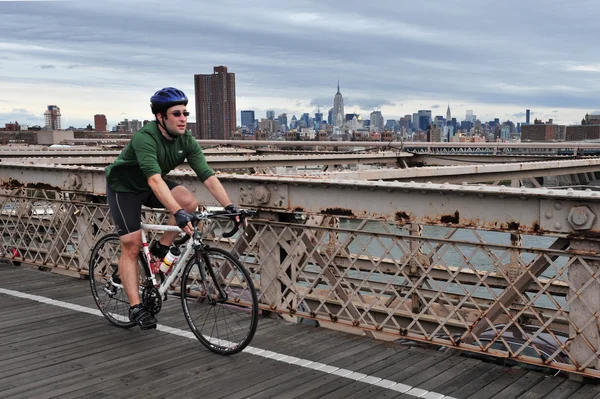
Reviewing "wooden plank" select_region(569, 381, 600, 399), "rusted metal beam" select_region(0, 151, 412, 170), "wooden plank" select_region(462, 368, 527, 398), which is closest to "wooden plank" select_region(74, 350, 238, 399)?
"wooden plank" select_region(462, 368, 527, 398)

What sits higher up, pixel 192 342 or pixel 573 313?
pixel 573 313

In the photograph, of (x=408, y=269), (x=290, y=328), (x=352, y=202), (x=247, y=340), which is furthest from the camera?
(x=408, y=269)

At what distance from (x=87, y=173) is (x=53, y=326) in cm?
207

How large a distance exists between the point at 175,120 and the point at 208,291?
134 cm

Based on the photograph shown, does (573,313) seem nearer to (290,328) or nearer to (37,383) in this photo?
(290,328)

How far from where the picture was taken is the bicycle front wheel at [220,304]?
5086 millimetres

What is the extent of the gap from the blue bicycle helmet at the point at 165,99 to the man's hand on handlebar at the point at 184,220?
0.83 metres

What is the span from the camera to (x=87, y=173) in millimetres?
7578

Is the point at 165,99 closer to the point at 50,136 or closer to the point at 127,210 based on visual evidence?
the point at 127,210

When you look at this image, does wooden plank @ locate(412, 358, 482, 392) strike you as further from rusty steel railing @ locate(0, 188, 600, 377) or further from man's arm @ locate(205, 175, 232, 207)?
man's arm @ locate(205, 175, 232, 207)

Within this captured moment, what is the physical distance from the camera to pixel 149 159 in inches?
199

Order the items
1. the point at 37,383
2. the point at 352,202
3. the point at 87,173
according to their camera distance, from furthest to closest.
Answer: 1. the point at 87,173
2. the point at 352,202
3. the point at 37,383

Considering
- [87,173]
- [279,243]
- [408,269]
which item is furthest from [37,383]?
[408,269]

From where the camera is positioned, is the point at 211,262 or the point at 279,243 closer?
the point at 211,262
